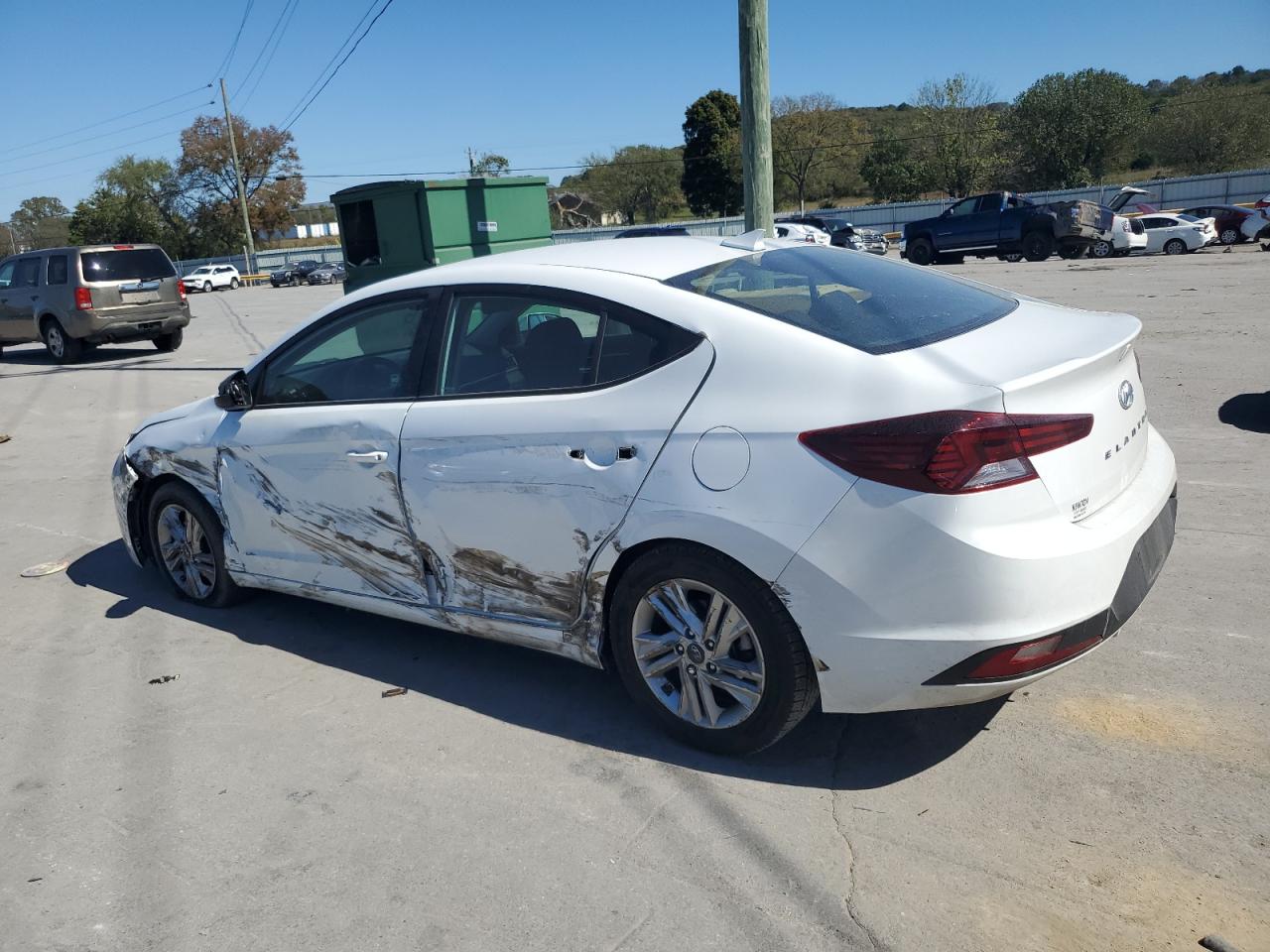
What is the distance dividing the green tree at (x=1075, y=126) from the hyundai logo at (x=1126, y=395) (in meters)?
63.6

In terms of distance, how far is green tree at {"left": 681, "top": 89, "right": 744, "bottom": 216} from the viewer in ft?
238

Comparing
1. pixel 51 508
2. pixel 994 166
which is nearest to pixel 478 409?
pixel 51 508

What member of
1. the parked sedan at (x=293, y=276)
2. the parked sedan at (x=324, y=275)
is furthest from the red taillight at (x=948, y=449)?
the parked sedan at (x=293, y=276)

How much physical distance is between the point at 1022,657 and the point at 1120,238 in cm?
2815

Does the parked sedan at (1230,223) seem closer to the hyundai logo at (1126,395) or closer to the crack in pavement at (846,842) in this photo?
the hyundai logo at (1126,395)

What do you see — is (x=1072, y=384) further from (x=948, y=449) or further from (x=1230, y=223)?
(x=1230, y=223)

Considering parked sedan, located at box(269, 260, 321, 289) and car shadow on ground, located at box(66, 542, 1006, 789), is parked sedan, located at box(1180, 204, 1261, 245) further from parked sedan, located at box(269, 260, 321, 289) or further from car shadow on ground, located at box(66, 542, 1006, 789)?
parked sedan, located at box(269, 260, 321, 289)

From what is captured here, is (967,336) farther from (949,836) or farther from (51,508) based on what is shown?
(51,508)

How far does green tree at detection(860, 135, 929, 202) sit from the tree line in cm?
8

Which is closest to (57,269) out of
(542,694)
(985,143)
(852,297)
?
(542,694)

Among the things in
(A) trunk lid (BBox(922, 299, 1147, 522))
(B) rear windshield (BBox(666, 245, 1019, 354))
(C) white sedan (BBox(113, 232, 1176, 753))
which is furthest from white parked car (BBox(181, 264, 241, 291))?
(A) trunk lid (BBox(922, 299, 1147, 522))

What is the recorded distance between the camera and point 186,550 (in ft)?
16.9

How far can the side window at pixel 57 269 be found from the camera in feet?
54.4

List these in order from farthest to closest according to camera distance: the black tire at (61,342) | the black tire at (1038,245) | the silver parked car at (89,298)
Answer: the black tire at (1038,245) < the black tire at (61,342) < the silver parked car at (89,298)
